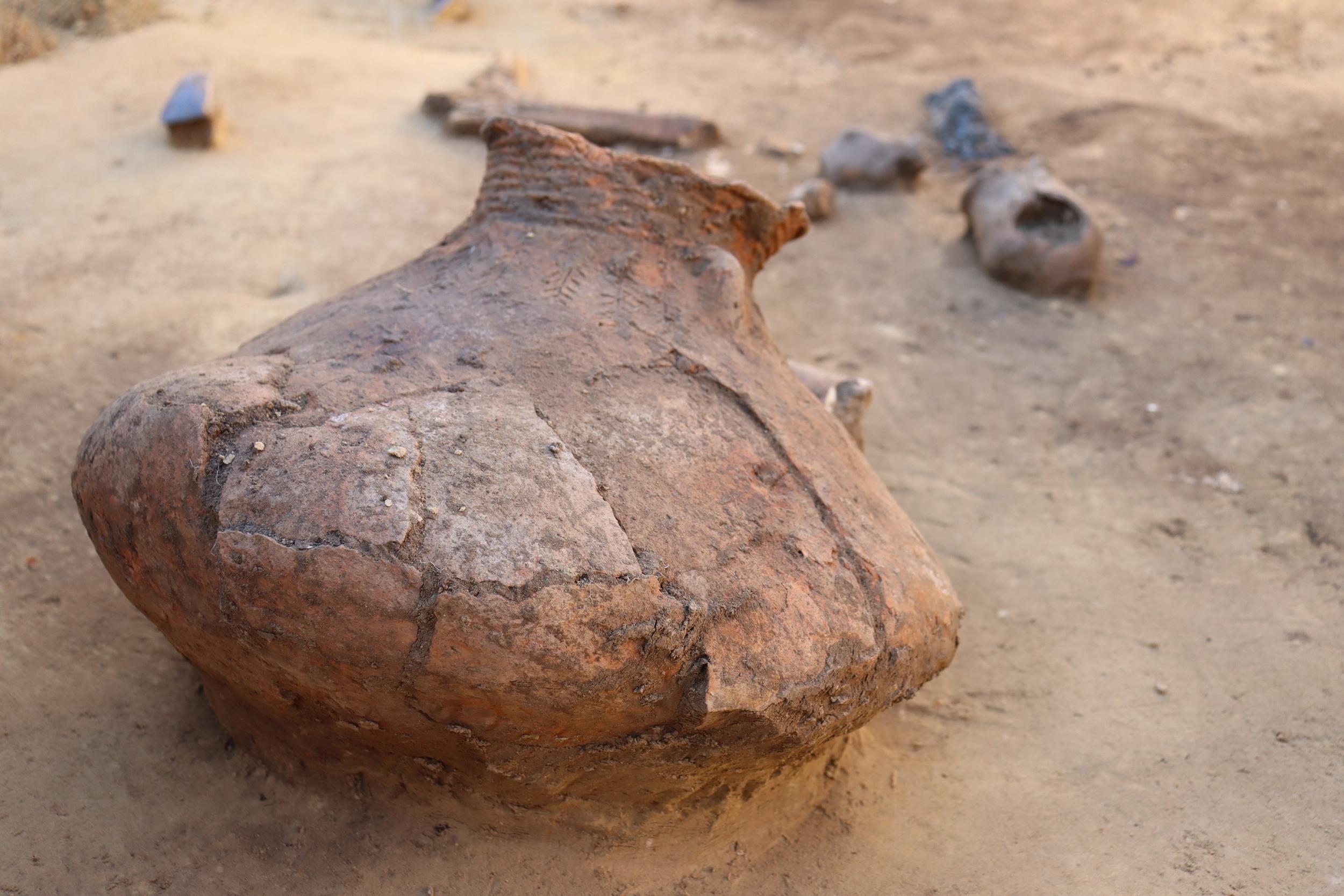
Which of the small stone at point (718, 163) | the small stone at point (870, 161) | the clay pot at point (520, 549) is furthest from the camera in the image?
the small stone at point (718, 163)

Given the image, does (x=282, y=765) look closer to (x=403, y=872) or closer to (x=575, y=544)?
(x=403, y=872)

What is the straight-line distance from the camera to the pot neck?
Answer: 2.48 meters

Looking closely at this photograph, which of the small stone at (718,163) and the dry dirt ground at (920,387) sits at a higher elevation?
the dry dirt ground at (920,387)

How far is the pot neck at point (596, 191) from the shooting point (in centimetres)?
248

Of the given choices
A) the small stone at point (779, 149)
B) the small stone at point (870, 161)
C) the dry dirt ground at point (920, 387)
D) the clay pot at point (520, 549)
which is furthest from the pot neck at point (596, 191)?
the small stone at point (779, 149)

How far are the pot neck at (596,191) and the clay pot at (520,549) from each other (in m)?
0.17

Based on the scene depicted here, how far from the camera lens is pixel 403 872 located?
2.02 metres

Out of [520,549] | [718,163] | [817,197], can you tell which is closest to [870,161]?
[817,197]

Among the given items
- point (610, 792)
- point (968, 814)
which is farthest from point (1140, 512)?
point (610, 792)

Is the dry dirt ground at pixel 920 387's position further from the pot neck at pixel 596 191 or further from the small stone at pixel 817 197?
the pot neck at pixel 596 191

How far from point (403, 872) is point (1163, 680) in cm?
195

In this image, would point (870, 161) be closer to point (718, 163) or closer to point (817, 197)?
point (817, 197)

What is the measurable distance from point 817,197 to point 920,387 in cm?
144

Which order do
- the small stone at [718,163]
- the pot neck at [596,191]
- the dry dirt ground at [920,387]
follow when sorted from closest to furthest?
1. the dry dirt ground at [920,387]
2. the pot neck at [596,191]
3. the small stone at [718,163]
